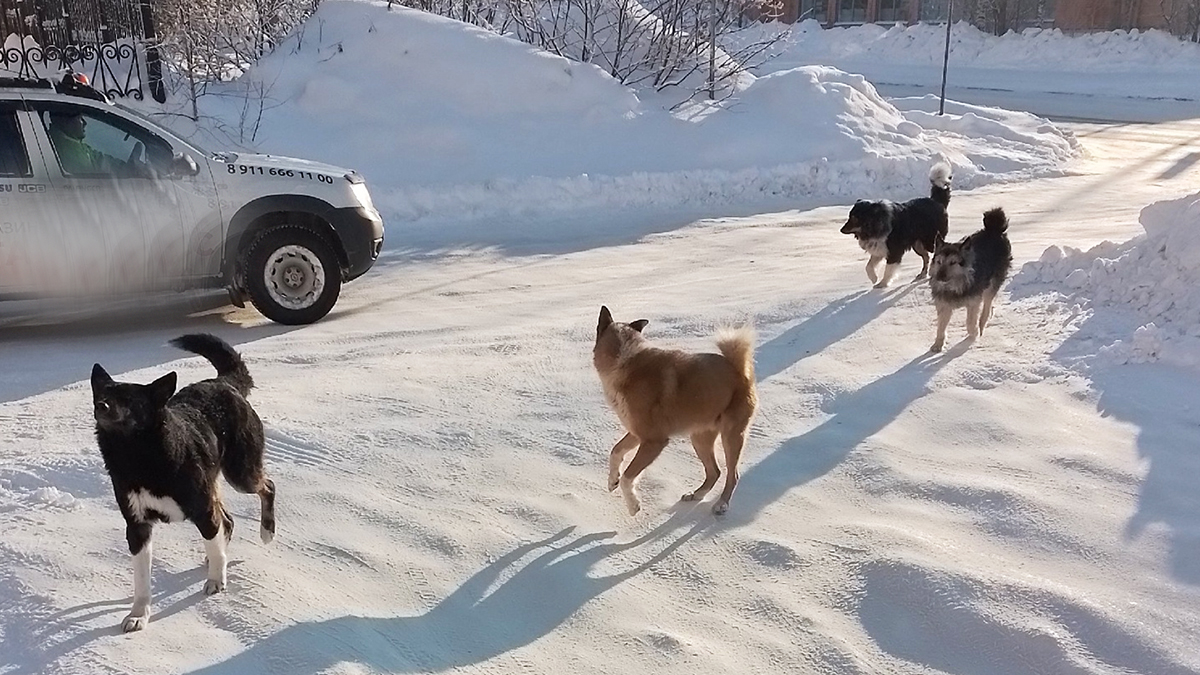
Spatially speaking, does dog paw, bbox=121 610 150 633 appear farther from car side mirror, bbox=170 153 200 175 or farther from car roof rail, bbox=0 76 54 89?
car roof rail, bbox=0 76 54 89

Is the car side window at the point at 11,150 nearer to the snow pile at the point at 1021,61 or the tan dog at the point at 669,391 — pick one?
the tan dog at the point at 669,391

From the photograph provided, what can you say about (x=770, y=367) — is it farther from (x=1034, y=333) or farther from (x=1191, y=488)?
(x=1191, y=488)

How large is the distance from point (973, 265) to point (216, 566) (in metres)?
5.72

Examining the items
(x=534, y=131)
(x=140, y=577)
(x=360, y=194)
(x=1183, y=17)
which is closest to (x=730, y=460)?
(x=140, y=577)

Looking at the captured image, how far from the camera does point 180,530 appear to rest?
14.6 ft

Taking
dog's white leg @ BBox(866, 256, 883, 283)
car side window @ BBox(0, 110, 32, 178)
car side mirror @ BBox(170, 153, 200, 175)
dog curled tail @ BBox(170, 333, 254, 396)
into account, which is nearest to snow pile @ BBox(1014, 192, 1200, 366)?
dog's white leg @ BBox(866, 256, 883, 283)

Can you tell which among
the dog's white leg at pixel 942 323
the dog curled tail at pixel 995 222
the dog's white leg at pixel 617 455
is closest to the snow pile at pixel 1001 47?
the dog curled tail at pixel 995 222

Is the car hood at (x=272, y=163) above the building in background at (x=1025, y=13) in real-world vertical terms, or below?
below

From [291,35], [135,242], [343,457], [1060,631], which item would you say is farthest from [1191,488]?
[291,35]

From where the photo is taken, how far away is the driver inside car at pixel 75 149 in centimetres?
710

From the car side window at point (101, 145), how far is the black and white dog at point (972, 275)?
5997 millimetres

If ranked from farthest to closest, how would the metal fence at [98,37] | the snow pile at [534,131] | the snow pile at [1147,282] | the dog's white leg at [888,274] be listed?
the metal fence at [98,37]
the snow pile at [534,131]
the dog's white leg at [888,274]
the snow pile at [1147,282]

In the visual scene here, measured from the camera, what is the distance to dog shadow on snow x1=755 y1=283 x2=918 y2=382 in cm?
702

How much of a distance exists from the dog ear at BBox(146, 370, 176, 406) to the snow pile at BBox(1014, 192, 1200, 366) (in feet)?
19.7
